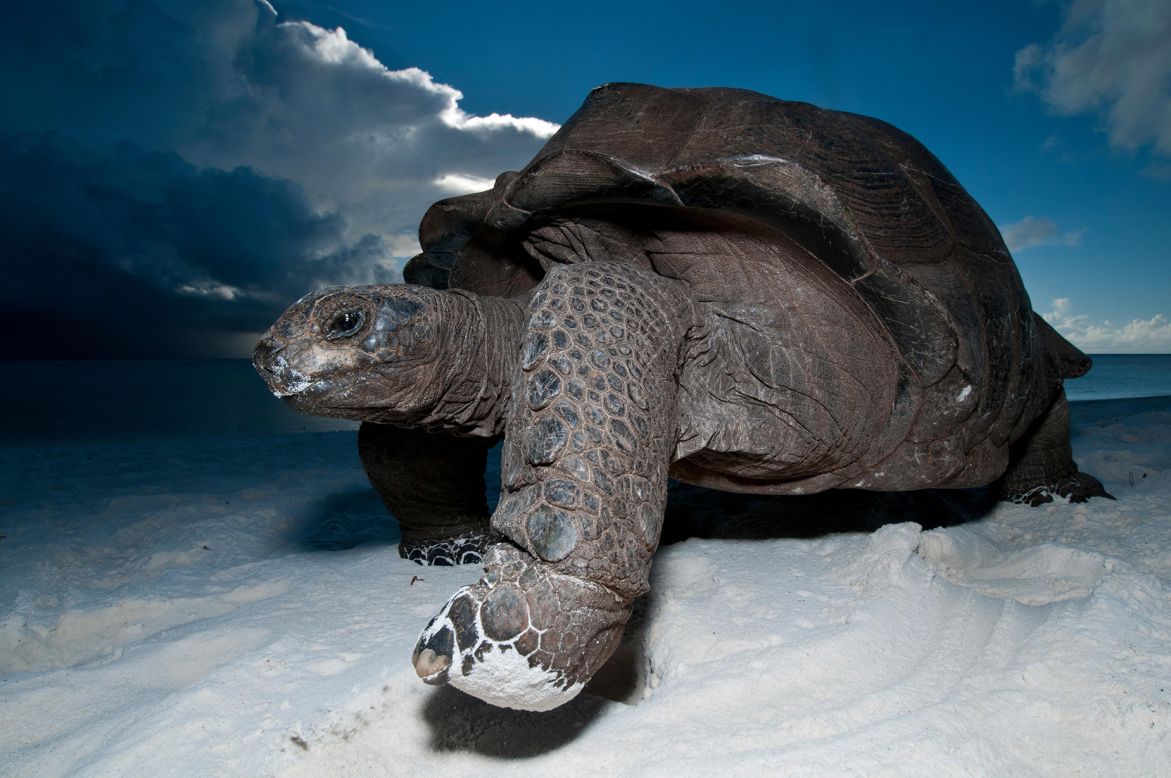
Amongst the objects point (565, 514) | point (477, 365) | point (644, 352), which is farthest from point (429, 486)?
point (565, 514)

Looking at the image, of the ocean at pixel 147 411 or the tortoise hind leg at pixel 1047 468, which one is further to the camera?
the ocean at pixel 147 411

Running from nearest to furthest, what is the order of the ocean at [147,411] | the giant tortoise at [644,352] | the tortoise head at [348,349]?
the giant tortoise at [644,352] → the tortoise head at [348,349] → the ocean at [147,411]

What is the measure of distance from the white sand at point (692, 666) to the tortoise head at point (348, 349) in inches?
29.2

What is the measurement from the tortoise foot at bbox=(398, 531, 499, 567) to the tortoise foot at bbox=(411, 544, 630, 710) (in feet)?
4.86

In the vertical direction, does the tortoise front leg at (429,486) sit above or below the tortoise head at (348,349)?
below

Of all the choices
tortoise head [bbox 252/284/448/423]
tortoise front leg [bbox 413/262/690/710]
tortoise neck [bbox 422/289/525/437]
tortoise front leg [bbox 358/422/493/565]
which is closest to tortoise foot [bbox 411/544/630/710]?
tortoise front leg [bbox 413/262/690/710]

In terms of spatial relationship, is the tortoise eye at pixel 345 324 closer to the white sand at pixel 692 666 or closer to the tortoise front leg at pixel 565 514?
the tortoise front leg at pixel 565 514

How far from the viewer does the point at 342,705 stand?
1.62 m

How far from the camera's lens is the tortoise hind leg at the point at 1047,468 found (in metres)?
3.35

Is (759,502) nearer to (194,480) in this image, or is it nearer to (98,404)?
(194,480)

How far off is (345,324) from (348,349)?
2.8 inches

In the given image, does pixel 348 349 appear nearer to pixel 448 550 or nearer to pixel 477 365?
pixel 477 365

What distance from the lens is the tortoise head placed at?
1.81 m

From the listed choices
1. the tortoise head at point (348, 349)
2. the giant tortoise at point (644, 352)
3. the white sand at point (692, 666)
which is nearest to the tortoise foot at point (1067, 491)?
the white sand at point (692, 666)
